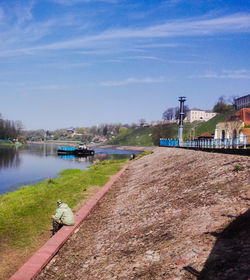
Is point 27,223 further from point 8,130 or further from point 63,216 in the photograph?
point 8,130

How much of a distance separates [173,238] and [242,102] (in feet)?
459

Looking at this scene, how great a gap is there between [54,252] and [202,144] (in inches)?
1002

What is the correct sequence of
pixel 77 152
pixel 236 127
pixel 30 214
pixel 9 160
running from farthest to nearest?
pixel 77 152
pixel 9 160
pixel 236 127
pixel 30 214

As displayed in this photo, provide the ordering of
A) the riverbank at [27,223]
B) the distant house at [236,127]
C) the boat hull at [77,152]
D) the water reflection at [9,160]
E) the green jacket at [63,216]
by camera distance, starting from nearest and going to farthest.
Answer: the riverbank at [27,223] → the green jacket at [63,216] → the distant house at [236,127] → the water reflection at [9,160] → the boat hull at [77,152]

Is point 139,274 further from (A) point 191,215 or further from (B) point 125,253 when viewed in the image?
(A) point 191,215

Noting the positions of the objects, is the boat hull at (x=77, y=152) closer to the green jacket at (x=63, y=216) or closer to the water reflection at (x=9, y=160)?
the water reflection at (x=9, y=160)

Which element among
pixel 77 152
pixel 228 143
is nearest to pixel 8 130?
pixel 77 152

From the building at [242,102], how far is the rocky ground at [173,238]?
12679 centimetres

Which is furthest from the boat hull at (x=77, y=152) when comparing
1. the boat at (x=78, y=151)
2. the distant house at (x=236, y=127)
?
the distant house at (x=236, y=127)

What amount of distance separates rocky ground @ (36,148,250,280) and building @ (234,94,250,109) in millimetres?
126791

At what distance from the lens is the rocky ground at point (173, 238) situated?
6.07 meters

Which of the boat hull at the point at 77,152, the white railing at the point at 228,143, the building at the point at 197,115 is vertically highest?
the building at the point at 197,115

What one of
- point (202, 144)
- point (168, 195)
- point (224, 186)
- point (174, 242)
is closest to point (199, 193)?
point (224, 186)

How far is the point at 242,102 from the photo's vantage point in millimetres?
136500
